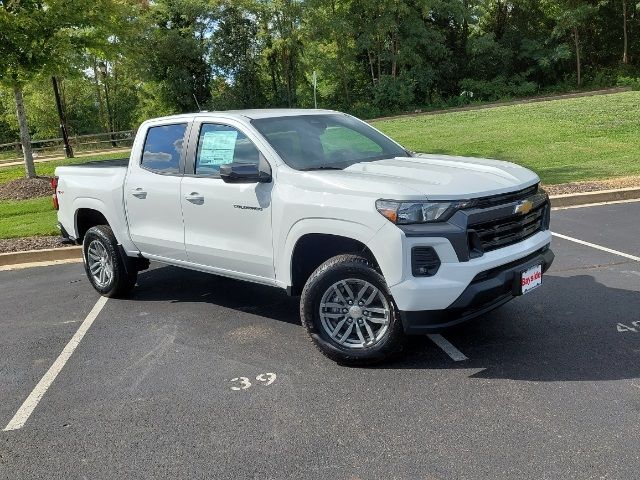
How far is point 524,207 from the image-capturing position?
4.13 meters

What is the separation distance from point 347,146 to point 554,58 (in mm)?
36234

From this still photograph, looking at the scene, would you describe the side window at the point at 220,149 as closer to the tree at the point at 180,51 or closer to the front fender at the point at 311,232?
the front fender at the point at 311,232

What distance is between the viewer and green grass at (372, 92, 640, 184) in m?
12.5

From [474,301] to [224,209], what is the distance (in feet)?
6.90

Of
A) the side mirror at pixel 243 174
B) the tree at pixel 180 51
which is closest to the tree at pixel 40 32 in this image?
the side mirror at pixel 243 174

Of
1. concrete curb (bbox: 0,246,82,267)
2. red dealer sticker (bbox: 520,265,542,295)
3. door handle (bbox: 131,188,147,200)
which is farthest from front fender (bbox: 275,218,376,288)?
concrete curb (bbox: 0,246,82,267)

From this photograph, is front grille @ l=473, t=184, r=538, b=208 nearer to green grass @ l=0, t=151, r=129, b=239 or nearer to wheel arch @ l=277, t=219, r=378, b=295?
wheel arch @ l=277, t=219, r=378, b=295

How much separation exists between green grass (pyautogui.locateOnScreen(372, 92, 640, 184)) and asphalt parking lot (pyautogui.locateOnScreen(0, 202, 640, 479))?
710 centimetres

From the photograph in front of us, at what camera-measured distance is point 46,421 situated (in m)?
3.78

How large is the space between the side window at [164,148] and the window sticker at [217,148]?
1.01ft

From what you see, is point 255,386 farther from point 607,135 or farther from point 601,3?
point 601,3

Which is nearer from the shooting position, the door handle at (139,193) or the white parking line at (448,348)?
the white parking line at (448,348)

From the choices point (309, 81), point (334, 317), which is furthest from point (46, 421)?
point (309, 81)

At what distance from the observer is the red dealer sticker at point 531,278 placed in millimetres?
4043
